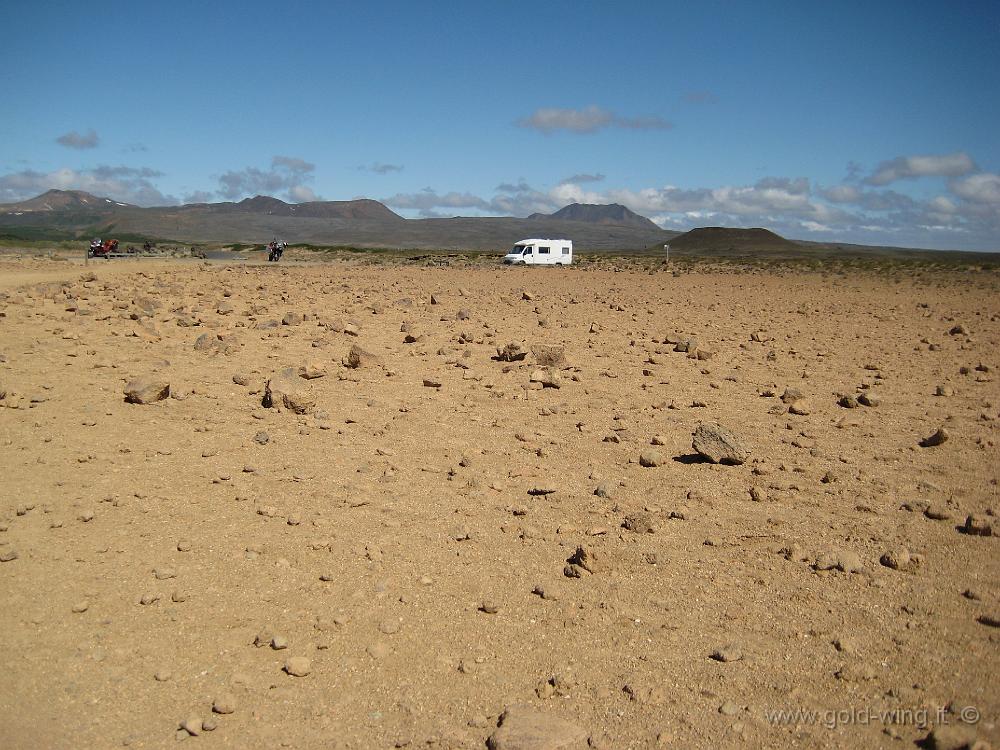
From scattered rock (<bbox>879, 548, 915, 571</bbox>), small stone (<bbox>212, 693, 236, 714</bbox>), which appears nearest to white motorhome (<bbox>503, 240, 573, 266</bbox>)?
scattered rock (<bbox>879, 548, 915, 571</bbox>)

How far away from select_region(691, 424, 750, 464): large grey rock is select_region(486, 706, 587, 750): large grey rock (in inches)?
115

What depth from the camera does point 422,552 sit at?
4457 millimetres

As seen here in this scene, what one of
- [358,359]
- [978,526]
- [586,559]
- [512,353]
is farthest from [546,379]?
[978,526]

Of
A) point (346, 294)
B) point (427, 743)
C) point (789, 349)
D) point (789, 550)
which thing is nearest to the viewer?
point (427, 743)

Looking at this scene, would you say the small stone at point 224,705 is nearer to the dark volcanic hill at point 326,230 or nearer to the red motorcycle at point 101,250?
the red motorcycle at point 101,250

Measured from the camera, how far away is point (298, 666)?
346 cm

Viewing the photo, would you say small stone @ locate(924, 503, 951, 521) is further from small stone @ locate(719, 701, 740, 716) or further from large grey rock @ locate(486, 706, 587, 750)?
large grey rock @ locate(486, 706, 587, 750)

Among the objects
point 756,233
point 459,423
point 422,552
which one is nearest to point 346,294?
point 459,423

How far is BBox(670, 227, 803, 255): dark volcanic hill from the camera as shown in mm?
86062

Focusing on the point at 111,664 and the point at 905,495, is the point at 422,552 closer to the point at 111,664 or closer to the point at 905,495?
the point at 111,664

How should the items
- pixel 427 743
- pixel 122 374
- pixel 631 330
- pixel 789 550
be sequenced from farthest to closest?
1. pixel 631 330
2. pixel 122 374
3. pixel 789 550
4. pixel 427 743

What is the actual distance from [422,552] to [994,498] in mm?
3469

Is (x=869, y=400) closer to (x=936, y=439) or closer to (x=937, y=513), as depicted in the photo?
(x=936, y=439)

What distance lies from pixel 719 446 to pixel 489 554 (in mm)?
2037
